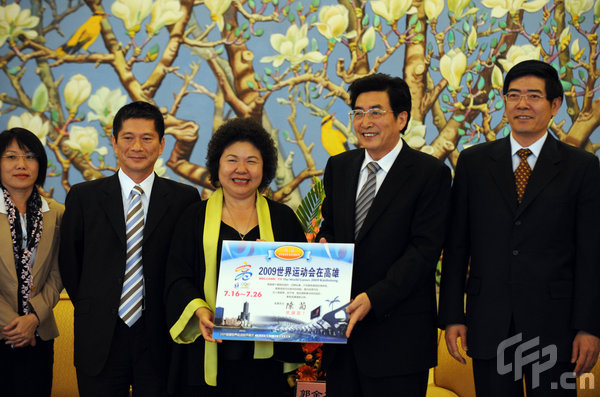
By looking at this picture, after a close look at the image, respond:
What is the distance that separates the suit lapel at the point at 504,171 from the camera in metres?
2.25

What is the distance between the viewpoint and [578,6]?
3885 mm

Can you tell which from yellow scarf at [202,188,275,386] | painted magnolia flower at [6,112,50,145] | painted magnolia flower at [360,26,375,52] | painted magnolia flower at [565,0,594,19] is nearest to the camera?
yellow scarf at [202,188,275,386]

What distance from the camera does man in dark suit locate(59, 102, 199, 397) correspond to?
7.73 feet

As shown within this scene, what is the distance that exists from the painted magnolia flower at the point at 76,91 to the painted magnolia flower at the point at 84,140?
0.14m

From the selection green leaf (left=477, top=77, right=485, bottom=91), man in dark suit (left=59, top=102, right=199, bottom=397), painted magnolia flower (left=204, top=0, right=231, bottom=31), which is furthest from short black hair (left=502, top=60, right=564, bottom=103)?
painted magnolia flower (left=204, top=0, right=231, bottom=31)

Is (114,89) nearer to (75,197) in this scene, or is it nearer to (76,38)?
(76,38)

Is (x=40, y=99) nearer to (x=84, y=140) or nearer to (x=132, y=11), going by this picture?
(x=84, y=140)

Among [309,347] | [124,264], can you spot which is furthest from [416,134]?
[124,264]

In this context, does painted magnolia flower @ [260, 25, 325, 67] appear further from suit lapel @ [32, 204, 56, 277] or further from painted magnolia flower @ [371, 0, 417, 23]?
suit lapel @ [32, 204, 56, 277]

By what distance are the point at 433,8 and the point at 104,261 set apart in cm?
271

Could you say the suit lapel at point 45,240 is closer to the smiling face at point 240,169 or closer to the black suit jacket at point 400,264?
the smiling face at point 240,169

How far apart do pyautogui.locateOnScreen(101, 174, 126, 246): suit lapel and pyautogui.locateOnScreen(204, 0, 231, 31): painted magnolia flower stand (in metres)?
A: 1.86

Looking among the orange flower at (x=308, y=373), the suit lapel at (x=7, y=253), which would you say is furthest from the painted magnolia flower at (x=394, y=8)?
the suit lapel at (x=7, y=253)

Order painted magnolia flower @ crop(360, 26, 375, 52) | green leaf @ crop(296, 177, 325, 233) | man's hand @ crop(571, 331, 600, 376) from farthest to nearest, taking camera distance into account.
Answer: painted magnolia flower @ crop(360, 26, 375, 52) < green leaf @ crop(296, 177, 325, 233) < man's hand @ crop(571, 331, 600, 376)
